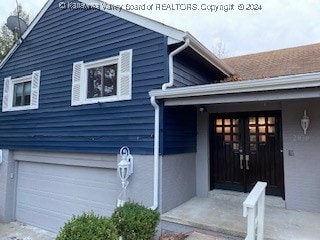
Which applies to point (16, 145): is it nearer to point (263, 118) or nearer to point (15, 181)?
point (15, 181)

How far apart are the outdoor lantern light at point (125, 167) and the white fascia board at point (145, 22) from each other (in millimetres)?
2671

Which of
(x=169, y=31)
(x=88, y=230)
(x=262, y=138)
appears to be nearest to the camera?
(x=88, y=230)

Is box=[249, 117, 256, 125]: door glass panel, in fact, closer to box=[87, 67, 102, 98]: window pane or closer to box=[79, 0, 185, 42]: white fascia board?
box=[79, 0, 185, 42]: white fascia board

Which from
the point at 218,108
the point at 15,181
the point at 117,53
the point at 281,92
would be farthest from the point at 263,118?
the point at 15,181

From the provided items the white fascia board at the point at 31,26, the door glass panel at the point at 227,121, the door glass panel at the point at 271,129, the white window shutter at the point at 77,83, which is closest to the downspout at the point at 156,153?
the door glass panel at the point at 227,121

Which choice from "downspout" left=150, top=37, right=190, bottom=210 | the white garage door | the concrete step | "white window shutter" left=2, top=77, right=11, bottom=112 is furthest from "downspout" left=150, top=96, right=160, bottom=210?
"white window shutter" left=2, top=77, right=11, bottom=112

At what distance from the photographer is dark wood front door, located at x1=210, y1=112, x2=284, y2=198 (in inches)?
240

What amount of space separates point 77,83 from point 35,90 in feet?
6.89

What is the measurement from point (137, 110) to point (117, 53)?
1633mm

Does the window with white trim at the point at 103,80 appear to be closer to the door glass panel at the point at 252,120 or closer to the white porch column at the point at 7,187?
the door glass panel at the point at 252,120

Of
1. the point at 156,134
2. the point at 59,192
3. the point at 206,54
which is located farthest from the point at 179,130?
the point at 59,192

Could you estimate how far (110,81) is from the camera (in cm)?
631

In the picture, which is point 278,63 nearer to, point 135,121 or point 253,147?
point 253,147

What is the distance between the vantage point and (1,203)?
8734 mm
